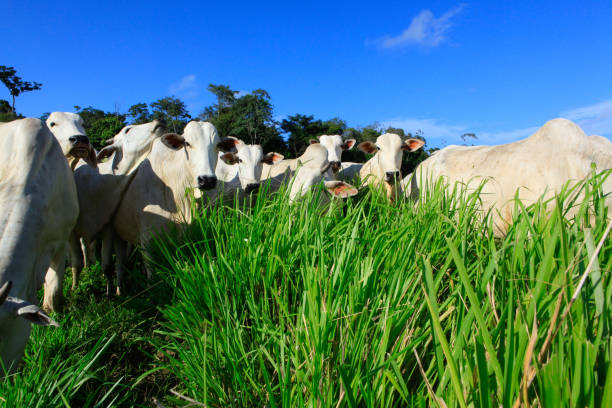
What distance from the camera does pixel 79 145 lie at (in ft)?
13.9

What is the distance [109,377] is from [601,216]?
283 cm

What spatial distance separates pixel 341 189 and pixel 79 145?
2.84 meters

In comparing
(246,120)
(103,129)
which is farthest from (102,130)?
(246,120)

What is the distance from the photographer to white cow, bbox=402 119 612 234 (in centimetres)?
391

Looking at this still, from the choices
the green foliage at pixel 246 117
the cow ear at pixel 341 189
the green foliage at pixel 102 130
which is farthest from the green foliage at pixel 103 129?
the cow ear at pixel 341 189

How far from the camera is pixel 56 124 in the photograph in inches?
179

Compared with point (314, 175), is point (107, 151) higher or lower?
higher

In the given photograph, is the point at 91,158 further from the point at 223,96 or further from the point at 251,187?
the point at 223,96

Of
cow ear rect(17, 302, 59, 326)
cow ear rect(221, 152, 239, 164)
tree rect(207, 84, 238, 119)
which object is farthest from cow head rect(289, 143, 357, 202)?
tree rect(207, 84, 238, 119)

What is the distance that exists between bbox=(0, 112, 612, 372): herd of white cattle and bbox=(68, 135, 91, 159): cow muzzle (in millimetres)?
10

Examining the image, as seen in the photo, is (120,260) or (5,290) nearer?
(5,290)

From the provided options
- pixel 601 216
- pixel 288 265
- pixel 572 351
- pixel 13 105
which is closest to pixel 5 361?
pixel 288 265

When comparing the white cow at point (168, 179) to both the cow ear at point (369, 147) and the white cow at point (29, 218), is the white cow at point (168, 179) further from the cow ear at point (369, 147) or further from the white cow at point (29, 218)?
the cow ear at point (369, 147)

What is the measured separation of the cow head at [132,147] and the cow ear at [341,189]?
280 cm
